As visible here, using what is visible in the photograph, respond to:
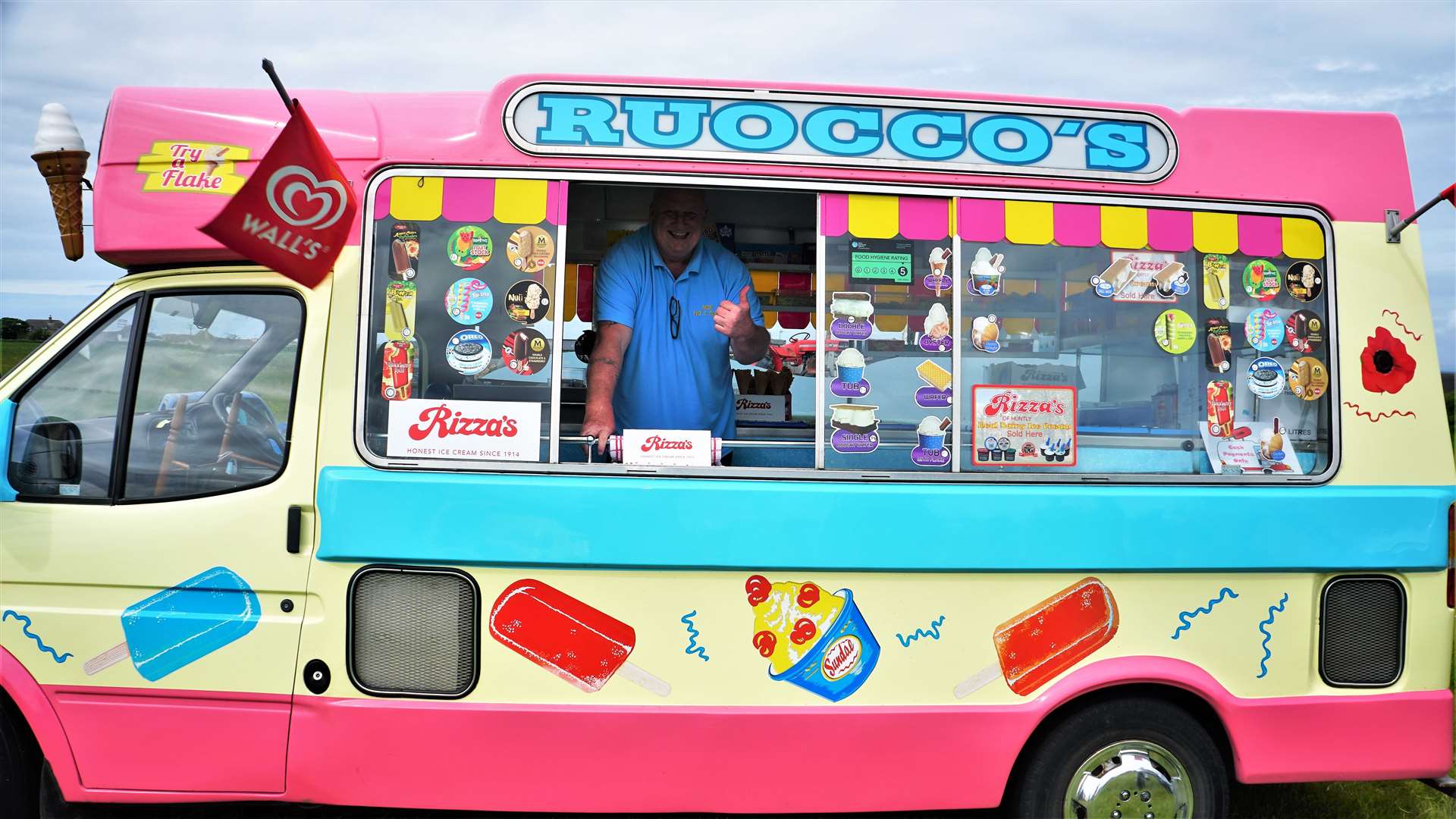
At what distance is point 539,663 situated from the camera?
2943mm

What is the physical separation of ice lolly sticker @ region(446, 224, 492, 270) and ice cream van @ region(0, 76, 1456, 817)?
0.08ft

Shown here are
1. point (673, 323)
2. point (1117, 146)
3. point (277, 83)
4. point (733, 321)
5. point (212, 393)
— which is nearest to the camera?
point (277, 83)

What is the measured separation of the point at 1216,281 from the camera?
3.23 meters

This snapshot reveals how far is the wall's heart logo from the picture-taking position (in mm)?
2760

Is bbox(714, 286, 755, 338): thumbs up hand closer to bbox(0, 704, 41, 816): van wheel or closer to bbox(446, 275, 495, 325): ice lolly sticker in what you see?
bbox(446, 275, 495, 325): ice lolly sticker

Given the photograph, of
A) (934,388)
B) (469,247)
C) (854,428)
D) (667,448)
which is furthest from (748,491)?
(469,247)

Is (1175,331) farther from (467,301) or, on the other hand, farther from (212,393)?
(212,393)

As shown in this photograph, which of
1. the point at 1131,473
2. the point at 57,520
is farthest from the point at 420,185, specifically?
the point at 1131,473

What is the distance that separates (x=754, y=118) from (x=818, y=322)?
2.43ft

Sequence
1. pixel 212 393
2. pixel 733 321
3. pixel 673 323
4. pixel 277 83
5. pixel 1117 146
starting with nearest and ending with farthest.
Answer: pixel 277 83
pixel 212 393
pixel 1117 146
pixel 733 321
pixel 673 323

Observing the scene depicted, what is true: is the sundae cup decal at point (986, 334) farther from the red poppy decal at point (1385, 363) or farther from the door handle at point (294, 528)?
the door handle at point (294, 528)

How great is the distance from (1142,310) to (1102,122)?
692 mm

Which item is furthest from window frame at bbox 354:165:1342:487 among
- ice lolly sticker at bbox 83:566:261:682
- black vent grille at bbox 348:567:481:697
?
ice lolly sticker at bbox 83:566:261:682

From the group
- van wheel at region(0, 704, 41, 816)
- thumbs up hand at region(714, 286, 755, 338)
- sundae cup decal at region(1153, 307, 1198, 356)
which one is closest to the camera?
van wheel at region(0, 704, 41, 816)
